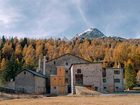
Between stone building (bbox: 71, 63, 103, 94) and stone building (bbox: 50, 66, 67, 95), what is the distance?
15.2ft

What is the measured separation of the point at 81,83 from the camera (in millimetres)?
76875

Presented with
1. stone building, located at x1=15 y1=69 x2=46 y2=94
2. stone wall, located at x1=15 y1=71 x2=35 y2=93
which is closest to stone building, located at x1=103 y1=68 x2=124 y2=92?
stone building, located at x1=15 y1=69 x2=46 y2=94

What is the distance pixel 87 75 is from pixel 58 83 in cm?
827

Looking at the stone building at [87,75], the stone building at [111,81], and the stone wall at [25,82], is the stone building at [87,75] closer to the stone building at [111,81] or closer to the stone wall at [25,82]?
the stone building at [111,81]

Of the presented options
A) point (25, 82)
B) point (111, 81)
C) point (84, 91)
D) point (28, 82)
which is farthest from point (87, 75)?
point (25, 82)

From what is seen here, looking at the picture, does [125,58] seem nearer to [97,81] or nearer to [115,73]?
[115,73]

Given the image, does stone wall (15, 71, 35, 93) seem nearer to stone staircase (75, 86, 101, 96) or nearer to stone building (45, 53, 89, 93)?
stone staircase (75, 86, 101, 96)

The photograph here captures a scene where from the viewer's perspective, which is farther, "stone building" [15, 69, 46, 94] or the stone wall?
the stone wall

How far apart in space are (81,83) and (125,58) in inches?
3020

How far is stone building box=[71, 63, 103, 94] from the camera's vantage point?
75.8 metres

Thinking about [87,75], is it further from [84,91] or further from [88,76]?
[84,91]

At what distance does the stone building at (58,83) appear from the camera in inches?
3172

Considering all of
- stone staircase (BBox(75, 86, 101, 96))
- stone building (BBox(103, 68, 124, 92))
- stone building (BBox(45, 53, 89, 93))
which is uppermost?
stone building (BBox(45, 53, 89, 93))

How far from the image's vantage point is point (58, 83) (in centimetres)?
8081
